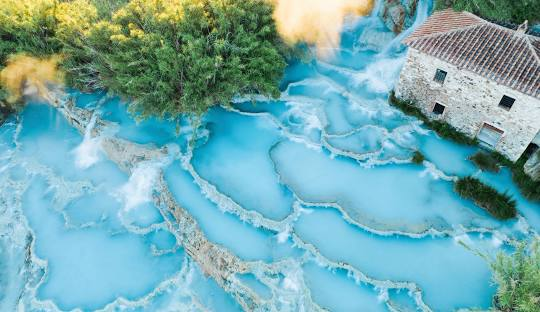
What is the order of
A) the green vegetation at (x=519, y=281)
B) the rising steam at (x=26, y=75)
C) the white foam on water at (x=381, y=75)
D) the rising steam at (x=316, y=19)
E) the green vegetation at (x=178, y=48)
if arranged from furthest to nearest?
the rising steam at (x=26, y=75)
the white foam on water at (x=381, y=75)
the rising steam at (x=316, y=19)
the green vegetation at (x=178, y=48)
the green vegetation at (x=519, y=281)

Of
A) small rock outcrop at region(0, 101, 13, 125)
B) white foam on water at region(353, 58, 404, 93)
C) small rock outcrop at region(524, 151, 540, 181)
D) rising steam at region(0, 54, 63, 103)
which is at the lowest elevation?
small rock outcrop at region(0, 101, 13, 125)

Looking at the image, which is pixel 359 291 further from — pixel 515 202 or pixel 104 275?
pixel 104 275

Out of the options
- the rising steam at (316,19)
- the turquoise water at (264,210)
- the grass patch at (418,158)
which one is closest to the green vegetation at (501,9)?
the turquoise water at (264,210)

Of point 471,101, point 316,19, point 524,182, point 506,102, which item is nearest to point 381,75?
point 316,19

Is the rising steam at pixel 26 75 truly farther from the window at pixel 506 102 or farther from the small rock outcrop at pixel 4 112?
the window at pixel 506 102

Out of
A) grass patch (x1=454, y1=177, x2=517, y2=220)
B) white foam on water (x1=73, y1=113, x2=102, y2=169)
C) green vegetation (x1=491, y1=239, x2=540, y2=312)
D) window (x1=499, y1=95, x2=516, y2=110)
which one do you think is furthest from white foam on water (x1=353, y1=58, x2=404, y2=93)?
white foam on water (x1=73, y1=113, x2=102, y2=169)

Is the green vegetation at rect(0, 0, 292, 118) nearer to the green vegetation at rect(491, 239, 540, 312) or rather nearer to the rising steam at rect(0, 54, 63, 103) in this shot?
the rising steam at rect(0, 54, 63, 103)
